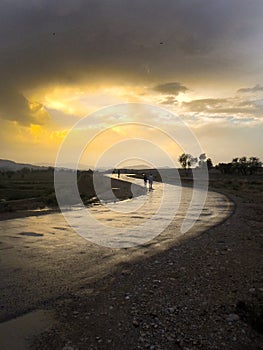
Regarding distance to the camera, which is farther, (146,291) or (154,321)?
(146,291)

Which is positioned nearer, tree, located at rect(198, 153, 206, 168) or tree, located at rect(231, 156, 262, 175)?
tree, located at rect(231, 156, 262, 175)

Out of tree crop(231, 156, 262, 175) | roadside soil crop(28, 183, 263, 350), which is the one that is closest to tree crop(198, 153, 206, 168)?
tree crop(231, 156, 262, 175)

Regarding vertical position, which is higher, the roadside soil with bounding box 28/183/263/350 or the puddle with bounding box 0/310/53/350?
the roadside soil with bounding box 28/183/263/350

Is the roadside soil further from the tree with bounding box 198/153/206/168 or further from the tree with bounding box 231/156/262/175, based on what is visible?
the tree with bounding box 198/153/206/168

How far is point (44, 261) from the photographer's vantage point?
10.4m

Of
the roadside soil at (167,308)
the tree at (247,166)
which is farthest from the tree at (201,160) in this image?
the roadside soil at (167,308)

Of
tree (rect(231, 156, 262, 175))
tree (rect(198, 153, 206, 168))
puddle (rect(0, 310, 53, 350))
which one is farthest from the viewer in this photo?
tree (rect(198, 153, 206, 168))

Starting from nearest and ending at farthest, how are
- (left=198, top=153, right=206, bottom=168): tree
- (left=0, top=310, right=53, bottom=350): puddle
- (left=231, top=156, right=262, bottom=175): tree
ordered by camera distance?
(left=0, top=310, right=53, bottom=350): puddle, (left=231, top=156, right=262, bottom=175): tree, (left=198, top=153, right=206, bottom=168): tree

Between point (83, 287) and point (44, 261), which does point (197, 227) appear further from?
point (83, 287)

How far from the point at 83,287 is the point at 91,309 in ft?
4.29

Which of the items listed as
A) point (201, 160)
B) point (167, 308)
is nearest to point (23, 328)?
point (167, 308)

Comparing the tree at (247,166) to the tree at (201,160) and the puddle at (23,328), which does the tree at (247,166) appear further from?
the puddle at (23,328)

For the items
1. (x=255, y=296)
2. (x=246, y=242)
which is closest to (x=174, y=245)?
(x=246, y=242)

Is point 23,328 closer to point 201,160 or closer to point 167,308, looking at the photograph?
point 167,308
